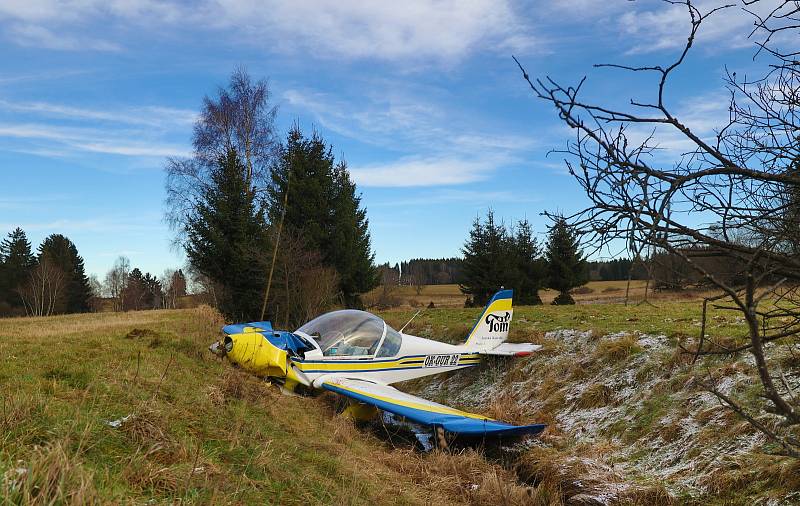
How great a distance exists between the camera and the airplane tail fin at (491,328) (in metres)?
12.0

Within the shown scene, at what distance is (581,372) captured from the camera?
957cm

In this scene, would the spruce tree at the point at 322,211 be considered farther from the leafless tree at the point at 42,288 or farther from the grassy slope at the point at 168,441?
the leafless tree at the point at 42,288

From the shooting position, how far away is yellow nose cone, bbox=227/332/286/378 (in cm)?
927

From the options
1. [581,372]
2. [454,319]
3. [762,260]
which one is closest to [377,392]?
[581,372]

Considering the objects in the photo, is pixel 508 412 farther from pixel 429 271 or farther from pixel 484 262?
pixel 429 271

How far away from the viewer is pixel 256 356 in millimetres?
9273

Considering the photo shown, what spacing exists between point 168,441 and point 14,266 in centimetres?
6620

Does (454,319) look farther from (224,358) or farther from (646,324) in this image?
(224,358)

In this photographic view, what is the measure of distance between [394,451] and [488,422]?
145 cm

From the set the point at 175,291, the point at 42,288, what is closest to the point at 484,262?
the point at 42,288

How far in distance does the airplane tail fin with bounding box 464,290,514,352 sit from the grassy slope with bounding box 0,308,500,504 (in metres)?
4.58

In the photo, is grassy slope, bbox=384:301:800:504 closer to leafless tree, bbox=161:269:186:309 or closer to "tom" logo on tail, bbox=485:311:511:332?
"tom" logo on tail, bbox=485:311:511:332

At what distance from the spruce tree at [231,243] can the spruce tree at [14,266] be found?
140 feet

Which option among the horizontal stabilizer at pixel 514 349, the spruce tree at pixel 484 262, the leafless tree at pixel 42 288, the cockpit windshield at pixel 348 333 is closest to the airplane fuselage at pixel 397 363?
the cockpit windshield at pixel 348 333
